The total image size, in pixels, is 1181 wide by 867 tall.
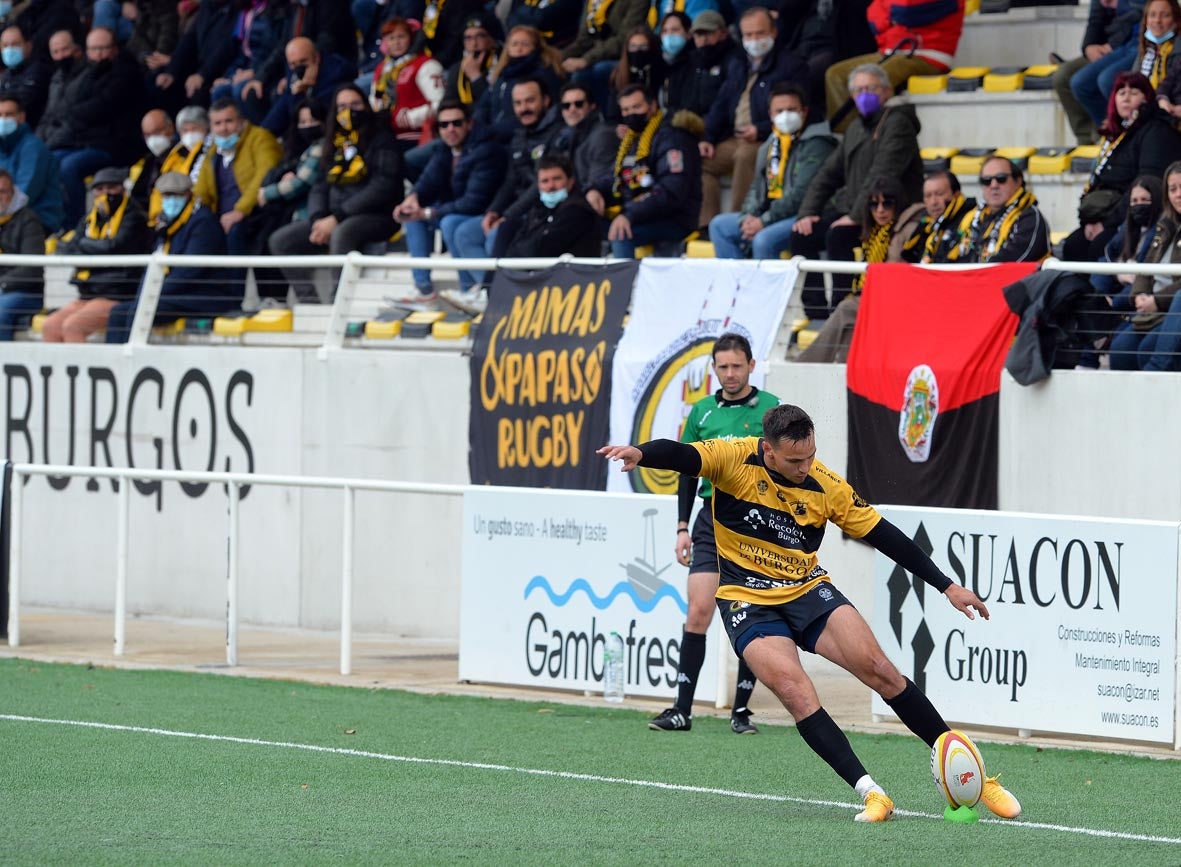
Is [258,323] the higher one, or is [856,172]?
[856,172]

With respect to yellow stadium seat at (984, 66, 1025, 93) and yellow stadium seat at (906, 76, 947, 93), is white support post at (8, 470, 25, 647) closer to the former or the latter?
yellow stadium seat at (906, 76, 947, 93)

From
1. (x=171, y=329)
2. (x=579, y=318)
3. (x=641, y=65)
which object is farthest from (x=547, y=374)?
(x=171, y=329)

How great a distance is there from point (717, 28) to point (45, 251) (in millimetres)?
7127

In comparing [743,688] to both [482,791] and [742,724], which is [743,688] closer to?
[742,724]

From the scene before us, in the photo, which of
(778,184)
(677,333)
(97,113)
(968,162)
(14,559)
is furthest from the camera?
(97,113)

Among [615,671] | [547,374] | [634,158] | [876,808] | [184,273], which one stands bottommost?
[615,671]

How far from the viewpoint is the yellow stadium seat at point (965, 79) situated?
1702 centimetres

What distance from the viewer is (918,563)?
7926 mm

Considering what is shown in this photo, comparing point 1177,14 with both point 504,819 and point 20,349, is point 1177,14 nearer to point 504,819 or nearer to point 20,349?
point 504,819

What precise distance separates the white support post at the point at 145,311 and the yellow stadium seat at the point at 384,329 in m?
2.31

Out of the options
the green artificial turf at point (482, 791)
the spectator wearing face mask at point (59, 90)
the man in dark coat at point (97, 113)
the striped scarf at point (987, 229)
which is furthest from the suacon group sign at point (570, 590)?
the spectator wearing face mask at point (59, 90)

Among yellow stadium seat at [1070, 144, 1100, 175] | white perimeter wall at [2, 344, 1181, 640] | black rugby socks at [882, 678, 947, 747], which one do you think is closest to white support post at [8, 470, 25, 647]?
white perimeter wall at [2, 344, 1181, 640]

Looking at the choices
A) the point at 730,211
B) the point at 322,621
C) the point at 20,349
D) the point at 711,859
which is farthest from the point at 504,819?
the point at 20,349

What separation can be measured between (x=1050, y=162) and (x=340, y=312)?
5816mm
